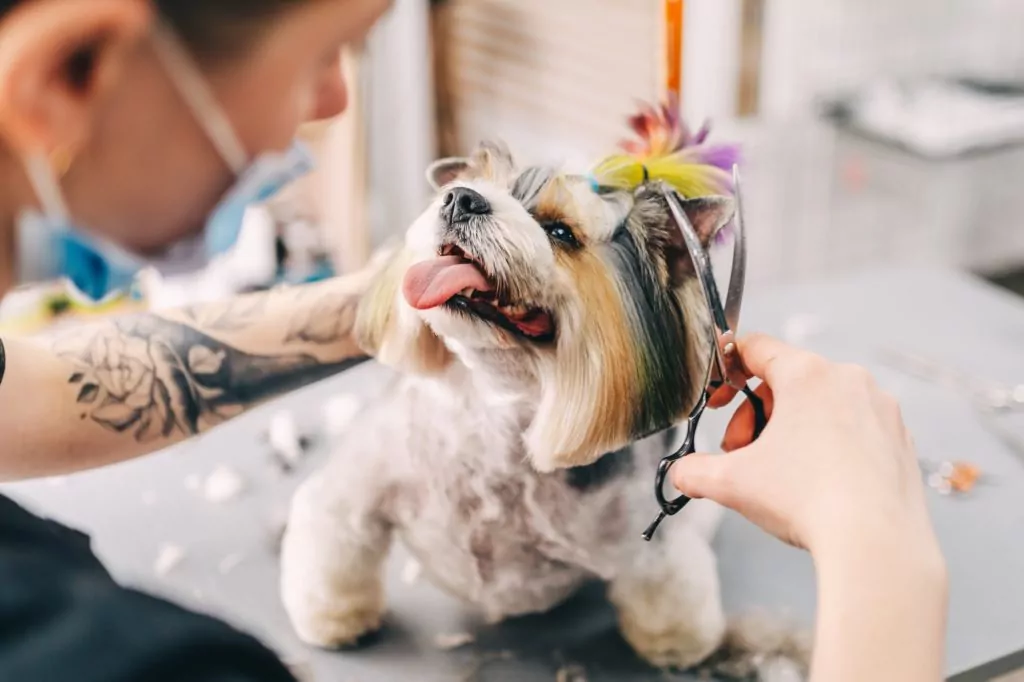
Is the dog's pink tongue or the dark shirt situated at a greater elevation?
the dog's pink tongue

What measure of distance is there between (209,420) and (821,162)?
70.4 inches

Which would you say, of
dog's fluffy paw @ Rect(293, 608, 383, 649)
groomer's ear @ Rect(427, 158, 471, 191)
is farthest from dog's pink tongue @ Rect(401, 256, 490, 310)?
dog's fluffy paw @ Rect(293, 608, 383, 649)

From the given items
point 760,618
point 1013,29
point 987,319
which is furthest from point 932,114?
point 760,618

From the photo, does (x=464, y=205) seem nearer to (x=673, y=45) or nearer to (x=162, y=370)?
(x=673, y=45)

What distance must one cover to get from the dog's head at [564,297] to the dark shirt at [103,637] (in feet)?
0.79

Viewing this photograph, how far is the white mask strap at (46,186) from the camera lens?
0.53 metres

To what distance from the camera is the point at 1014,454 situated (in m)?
1.06

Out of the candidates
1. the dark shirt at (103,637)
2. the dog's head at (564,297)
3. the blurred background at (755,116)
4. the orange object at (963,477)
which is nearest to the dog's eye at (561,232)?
the dog's head at (564,297)

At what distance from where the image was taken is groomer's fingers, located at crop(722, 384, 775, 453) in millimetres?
751

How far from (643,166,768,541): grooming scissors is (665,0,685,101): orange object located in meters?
0.11

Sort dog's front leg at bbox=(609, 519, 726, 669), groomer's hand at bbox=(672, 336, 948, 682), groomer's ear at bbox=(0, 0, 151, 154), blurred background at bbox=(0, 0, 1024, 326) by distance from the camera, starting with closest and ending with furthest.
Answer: groomer's ear at bbox=(0, 0, 151, 154)
groomer's hand at bbox=(672, 336, 948, 682)
dog's front leg at bbox=(609, 519, 726, 669)
blurred background at bbox=(0, 0, 1024, 326)

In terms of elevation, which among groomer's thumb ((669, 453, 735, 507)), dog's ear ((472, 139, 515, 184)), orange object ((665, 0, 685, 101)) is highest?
orange object ((665, 0, 685, 101))

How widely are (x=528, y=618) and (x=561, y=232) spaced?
0.39m

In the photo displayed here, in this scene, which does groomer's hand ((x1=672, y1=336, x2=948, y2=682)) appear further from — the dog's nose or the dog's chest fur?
the dog's nose
